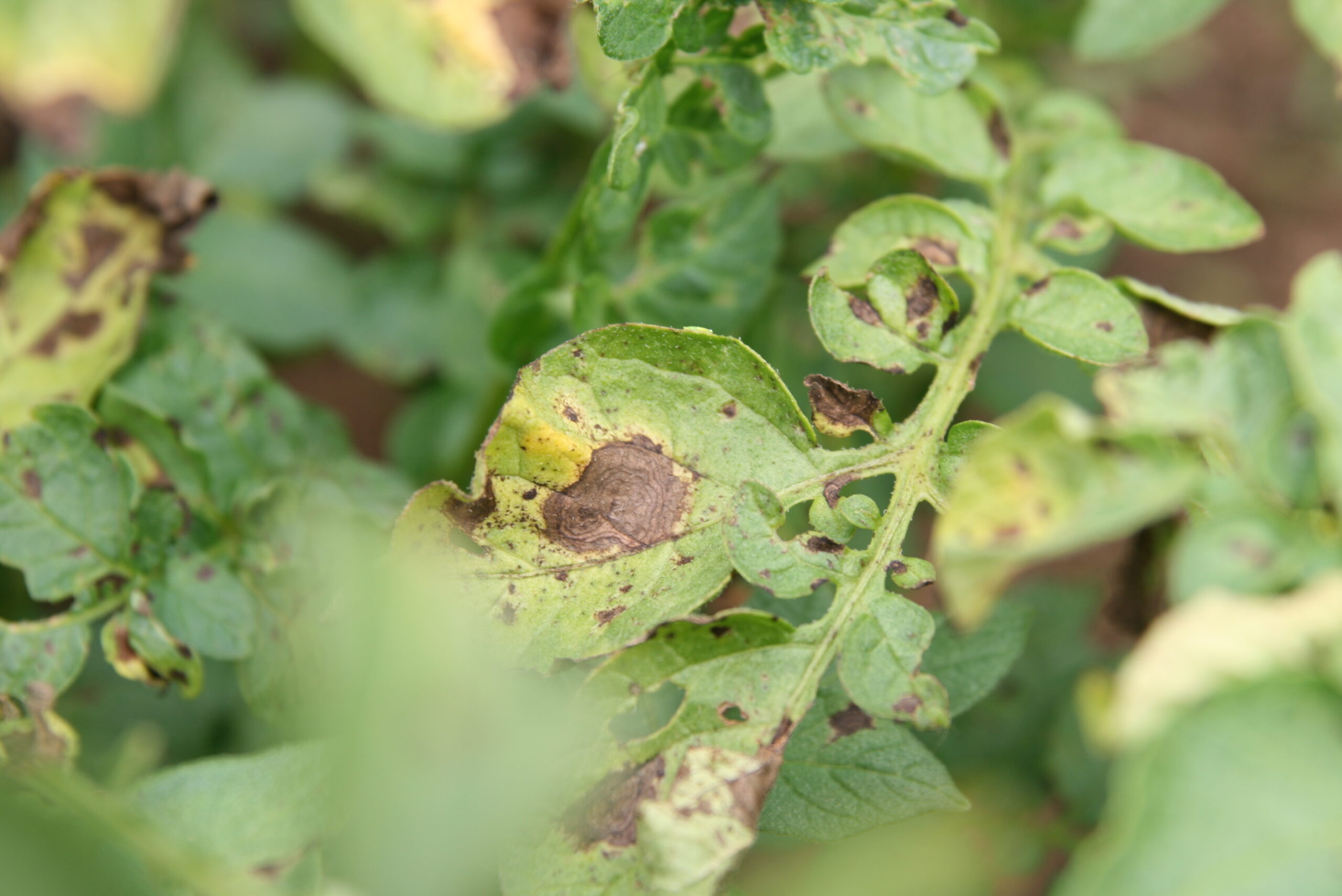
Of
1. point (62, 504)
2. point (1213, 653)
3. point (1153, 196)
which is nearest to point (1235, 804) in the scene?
point (1213, 653)

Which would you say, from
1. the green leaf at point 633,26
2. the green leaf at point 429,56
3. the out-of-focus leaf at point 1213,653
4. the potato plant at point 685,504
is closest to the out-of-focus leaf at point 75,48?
the potato plant at point 685,504

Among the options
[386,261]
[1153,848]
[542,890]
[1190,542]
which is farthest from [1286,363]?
[386,261]

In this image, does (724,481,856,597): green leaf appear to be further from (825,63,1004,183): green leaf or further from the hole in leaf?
(825,63,1004,183): green leaf

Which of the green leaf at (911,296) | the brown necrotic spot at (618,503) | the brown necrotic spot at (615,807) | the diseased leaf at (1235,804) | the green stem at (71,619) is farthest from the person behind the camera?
the green stem at (71,619)

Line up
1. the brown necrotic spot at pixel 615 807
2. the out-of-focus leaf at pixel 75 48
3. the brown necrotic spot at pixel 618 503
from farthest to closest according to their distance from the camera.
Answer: the out-of-focus leaf at pixel 75 48 < the brown necrotic spot at pixel 618 503 < the brown necrotic spot at pixel 615 807

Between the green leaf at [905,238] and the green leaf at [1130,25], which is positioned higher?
the green leaf at [1130,25]

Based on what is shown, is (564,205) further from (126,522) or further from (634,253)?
(126,522)

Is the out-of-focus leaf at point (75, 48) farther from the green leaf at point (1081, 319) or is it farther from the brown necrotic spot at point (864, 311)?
the green leaf at point (1081, 319)
